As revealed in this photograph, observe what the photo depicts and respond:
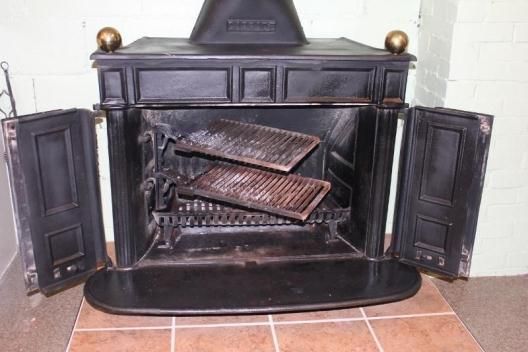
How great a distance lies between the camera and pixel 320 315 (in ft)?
6.31

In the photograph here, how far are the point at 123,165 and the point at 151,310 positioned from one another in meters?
0.48

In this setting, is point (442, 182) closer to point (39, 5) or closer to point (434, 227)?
point (434, 227)

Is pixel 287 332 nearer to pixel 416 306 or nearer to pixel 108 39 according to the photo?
pixel 416 306

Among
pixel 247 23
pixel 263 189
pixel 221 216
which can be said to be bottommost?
pixel 221 216

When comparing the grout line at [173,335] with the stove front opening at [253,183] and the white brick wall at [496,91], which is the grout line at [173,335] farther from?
the white brick wall at [496,91]

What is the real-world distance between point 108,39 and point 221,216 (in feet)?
2.50

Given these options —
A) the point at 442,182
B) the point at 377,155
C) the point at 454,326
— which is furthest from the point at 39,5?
the point at 454,326

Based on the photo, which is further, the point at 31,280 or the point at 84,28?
the point at 84,28

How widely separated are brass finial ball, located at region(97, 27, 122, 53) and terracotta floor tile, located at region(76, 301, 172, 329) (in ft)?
2.86

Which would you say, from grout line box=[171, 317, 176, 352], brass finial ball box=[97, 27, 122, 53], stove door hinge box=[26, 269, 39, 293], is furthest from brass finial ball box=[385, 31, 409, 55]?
stove door hinge box=[26, 269, 39, 293]

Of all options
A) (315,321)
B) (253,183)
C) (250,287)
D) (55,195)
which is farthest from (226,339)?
(55,195)

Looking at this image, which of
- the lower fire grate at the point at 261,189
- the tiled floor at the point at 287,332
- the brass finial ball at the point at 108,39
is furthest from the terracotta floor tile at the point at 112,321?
the brass finial ball at the point at 108,39

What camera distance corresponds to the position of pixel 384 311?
6.39 feet

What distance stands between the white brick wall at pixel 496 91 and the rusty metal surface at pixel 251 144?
0.56 meters
